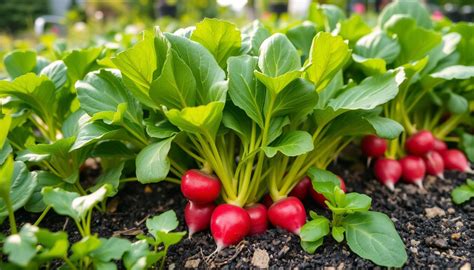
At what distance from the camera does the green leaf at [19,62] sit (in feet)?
6.09

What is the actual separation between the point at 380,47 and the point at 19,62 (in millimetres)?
1617

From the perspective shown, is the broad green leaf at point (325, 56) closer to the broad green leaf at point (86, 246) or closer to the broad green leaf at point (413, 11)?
the broad green leaf at point (86, 246)

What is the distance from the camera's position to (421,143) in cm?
200

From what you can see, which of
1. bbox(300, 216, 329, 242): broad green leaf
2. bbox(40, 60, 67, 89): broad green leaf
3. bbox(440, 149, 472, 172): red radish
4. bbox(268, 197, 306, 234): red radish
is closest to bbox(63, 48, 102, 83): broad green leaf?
bbox(40, 60, 67, 89): broad green leaf

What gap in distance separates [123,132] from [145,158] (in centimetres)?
19

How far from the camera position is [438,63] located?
2096 millimetres

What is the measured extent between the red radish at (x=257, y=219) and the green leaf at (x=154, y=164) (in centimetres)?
38

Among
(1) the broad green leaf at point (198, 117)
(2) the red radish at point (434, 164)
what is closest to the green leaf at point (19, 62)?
(1) the broad green leaf at point (198, 117)

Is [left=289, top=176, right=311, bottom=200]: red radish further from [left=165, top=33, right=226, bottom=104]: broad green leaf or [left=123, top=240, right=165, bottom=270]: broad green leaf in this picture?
[left=123, top=240, right=165, bottom=270]: broad green leaf

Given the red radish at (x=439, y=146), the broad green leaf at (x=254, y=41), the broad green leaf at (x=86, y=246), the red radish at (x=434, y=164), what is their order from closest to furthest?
the broad green leaf at (x=86, y=246), the broad green leaf at (x=254, y=41), the red radish at (x=434, y=164), the red radish at (x=439, y=146)

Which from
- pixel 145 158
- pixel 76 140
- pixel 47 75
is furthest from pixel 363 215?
pixel 47 75

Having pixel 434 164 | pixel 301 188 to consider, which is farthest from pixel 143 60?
pixel 434 164

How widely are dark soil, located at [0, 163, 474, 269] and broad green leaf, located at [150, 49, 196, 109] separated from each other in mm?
506

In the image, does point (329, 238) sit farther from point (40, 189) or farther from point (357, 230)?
point (40, 189)
